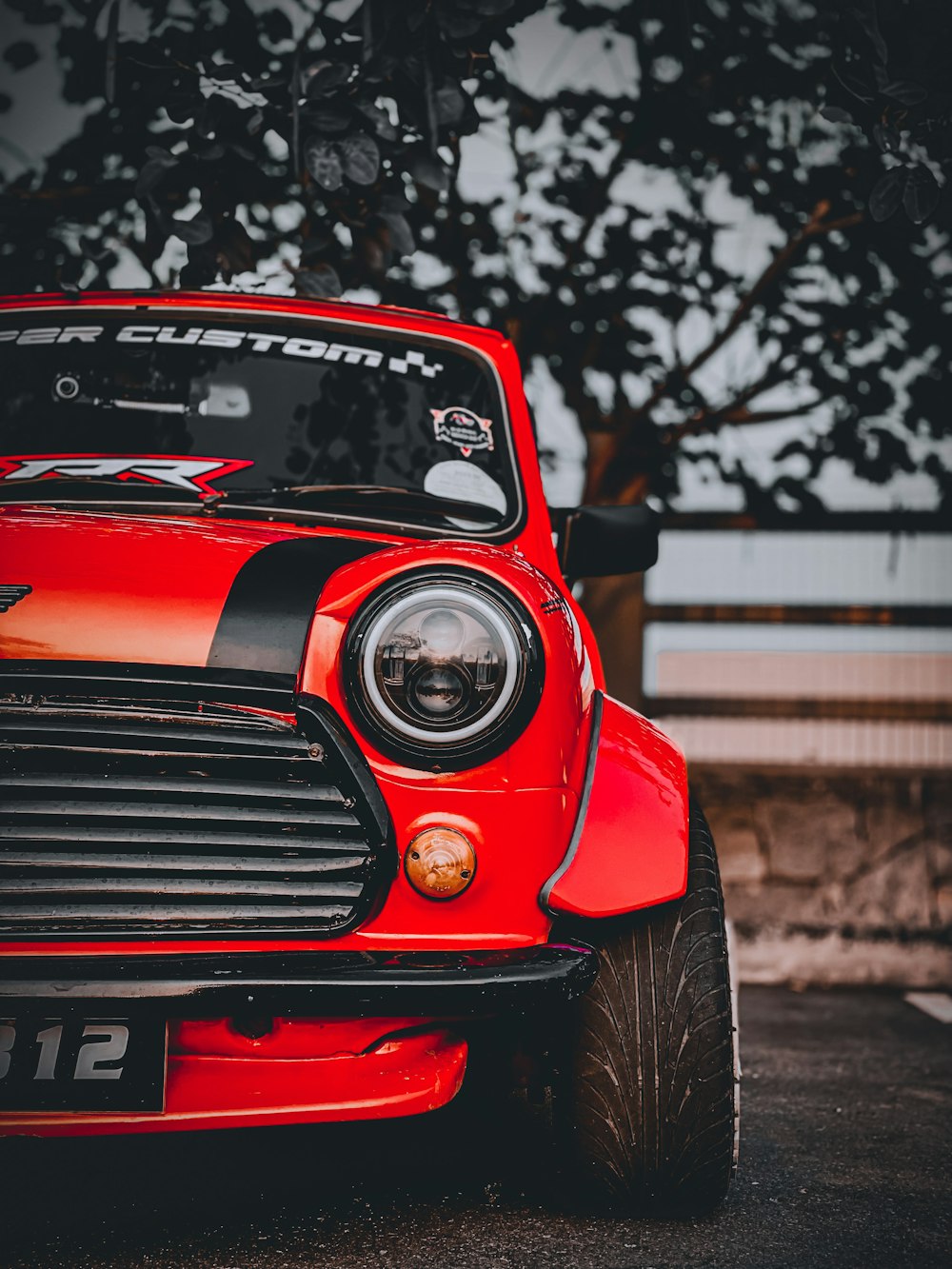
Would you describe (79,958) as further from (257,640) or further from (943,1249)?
(943,1249)

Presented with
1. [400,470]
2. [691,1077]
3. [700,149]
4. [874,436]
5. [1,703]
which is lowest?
[691,1077]

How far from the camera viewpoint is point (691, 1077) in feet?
6.59

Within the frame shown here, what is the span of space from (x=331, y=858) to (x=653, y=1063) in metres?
0.63

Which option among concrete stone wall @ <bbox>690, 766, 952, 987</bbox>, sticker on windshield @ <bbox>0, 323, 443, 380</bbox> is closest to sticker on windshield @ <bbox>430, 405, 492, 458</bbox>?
sticker on windshield @ <bbox>0, 323, 443, 380</bbox>

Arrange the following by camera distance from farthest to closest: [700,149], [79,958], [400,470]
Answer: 1. [700,149]
2. [400,470]
3. [79,958]

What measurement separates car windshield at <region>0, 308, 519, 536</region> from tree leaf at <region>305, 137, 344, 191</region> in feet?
1.48

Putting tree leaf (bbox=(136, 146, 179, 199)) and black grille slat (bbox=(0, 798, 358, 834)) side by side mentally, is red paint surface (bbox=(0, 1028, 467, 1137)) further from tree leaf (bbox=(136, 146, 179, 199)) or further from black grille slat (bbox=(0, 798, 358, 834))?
tree leaf (bbox=(136, 146, 179, 199))

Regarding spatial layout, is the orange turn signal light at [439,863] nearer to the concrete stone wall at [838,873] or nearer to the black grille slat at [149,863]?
the black grille slat at [149,863]

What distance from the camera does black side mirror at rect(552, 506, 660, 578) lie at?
2898 mm

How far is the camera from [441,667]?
74.5 inches

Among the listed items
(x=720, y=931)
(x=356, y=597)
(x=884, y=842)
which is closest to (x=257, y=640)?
(x=356, y=597)

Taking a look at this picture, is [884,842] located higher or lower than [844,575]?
lower

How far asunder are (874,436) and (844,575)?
0.62 meters

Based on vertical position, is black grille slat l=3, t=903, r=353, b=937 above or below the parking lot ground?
above
